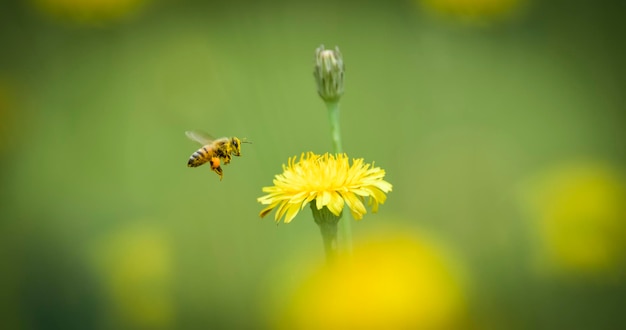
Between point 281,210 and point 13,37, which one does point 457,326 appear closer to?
point 281,210

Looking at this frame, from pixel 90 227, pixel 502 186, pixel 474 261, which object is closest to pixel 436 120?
pixel 502 186

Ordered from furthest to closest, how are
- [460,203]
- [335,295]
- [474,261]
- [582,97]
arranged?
[582,97] → [460,203] → [474,261] → [335,295]

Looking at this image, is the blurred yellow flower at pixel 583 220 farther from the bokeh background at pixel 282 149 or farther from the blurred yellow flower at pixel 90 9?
the blurred yellow flower at pixel 90 9

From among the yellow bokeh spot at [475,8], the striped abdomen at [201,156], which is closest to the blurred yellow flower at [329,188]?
the striped abdomen at [201,156]

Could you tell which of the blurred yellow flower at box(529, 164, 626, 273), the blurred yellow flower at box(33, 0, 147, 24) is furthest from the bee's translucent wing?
the blurred yellow flower at box(33, 0, 147, 24)

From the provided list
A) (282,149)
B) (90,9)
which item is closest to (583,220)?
(282,149)

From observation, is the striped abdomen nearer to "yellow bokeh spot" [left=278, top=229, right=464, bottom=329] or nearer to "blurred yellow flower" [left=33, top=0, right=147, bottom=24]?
"yellow bokeh spot" [left=278, top=229, right=464, bottom=329]

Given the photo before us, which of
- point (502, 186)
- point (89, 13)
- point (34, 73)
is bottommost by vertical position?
point (502, 186)
